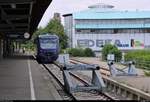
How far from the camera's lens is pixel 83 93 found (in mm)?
23031

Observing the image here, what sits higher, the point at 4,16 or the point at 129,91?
the point at 4,16

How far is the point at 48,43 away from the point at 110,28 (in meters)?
72.8

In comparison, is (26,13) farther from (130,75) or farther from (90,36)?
(90,36)

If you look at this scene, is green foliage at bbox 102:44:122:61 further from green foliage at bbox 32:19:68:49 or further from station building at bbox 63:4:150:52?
station building at bbox 63:4:150:52

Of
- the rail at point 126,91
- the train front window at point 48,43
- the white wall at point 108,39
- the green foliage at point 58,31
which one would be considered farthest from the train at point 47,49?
the white wall at point 108,39

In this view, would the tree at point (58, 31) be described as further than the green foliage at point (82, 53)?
→ Yes

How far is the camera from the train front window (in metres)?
60.1

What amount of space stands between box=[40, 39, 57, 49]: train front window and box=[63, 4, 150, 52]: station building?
7062 cm

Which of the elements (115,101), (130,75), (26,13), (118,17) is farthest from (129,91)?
(118,17)

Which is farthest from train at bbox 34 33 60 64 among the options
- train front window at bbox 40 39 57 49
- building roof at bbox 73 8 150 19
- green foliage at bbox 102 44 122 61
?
building roof at bbox 73 8 150 19

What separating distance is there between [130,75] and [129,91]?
1128 centimetres

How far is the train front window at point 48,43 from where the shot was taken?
60.1m

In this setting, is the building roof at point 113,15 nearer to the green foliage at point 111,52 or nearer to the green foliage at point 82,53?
the green foliage at point 82,53

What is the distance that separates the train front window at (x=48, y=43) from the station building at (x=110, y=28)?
70.6 metres
